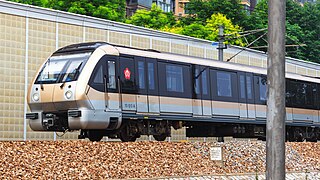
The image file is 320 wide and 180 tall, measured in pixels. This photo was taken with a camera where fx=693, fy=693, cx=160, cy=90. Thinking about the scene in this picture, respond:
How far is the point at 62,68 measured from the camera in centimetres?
2114

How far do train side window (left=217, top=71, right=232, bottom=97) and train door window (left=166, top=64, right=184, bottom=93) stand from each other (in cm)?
235

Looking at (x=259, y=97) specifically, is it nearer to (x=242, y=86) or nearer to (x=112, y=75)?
(x=242, y=86)

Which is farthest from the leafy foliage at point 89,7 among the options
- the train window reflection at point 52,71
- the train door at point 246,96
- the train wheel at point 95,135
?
the train window reflection at point 52,71

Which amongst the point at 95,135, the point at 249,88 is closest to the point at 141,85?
the point at 95,135

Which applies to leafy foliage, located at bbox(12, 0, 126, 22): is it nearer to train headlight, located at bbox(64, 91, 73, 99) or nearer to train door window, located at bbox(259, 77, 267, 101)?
train door window, located at bbox(259, 77, 267, 101)

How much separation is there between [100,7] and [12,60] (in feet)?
110

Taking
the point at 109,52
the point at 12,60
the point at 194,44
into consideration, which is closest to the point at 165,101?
the point at 109,52

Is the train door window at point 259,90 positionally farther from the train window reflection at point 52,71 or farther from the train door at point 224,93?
the train window reflection at point 52,71

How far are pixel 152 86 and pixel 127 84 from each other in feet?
4.30

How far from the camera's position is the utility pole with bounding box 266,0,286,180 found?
824 cm

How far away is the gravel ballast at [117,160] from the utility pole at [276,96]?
25.3ft

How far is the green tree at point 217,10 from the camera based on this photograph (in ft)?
234

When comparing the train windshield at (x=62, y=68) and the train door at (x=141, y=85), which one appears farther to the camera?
the train door at (x=141, y=85)

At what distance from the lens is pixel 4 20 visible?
26047mm
